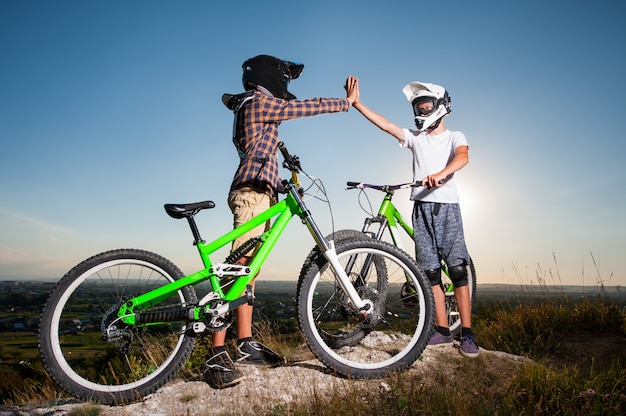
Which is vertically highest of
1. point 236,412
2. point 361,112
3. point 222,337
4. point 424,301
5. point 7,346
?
point 361,112

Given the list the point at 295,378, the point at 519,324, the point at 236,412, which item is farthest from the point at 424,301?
the point at 519,324

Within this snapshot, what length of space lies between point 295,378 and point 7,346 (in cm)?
4544

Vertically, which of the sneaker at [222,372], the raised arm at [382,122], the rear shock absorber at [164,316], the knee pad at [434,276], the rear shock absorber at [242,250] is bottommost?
the sneaker at [222,372]

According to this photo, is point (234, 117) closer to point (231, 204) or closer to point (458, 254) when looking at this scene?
point (231, 204)

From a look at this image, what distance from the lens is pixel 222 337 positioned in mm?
3324

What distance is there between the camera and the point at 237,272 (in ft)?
10.5

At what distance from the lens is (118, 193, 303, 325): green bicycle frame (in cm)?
306

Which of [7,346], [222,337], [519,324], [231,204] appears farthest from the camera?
[7,346]

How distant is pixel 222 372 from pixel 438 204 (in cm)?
267

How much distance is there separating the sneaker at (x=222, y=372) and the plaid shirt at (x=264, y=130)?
4.97 feet

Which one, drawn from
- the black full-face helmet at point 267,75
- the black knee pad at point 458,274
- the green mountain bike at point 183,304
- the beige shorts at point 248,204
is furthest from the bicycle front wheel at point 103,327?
the black knee pad at point 458,274

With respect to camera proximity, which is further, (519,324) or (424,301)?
(519,324)

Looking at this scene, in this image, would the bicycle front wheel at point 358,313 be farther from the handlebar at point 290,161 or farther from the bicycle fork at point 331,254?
the handlebar at point 290,161

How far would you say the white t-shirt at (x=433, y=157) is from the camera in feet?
13.6
